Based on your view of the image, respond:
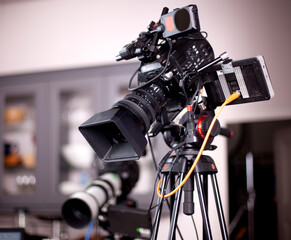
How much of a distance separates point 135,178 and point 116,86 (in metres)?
0.83

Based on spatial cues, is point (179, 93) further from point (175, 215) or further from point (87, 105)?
point (87, 105)

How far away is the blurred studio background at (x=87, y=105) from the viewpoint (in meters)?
1.48

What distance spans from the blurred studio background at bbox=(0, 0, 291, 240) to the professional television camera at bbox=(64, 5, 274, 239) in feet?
1.10

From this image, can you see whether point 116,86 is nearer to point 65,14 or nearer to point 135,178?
point 65,14

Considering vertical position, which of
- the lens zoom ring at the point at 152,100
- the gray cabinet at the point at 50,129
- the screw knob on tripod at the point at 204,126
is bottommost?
the gray cabinet at the point at 50,129

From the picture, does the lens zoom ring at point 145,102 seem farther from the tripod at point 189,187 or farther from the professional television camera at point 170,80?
the tripod at point 189,187

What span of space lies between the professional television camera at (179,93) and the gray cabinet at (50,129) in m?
1.14

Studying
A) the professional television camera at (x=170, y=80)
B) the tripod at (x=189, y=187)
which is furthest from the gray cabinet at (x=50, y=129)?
the tripod at (x=189, y=187)

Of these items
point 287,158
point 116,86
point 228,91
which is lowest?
point 287,158

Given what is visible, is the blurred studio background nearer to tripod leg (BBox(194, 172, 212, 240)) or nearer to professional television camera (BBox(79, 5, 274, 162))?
professional television camera (BBox(79, 5, 274, 162))

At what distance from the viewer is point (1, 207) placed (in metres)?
2.24

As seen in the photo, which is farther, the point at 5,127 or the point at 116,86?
the point at 5,127

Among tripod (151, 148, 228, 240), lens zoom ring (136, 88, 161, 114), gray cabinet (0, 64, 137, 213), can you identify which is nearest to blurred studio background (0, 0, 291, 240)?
gray cabinet (0, 64, 137, 213)

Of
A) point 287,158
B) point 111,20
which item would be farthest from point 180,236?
point 111,20
